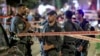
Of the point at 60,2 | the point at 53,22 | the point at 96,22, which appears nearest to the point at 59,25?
the point at 53,22

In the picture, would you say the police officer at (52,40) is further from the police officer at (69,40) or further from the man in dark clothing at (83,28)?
the man in dark clothing at (83,28)

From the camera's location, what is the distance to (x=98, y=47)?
4.03 meters

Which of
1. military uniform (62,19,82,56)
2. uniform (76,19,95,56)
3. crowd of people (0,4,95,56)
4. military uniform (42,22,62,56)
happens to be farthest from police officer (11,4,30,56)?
uniform (76,19,95,56)

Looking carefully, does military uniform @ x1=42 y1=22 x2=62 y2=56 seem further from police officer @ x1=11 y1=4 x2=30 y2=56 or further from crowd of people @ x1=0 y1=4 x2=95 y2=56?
police officer @ x1=11 y1=4 x2=30 y2=56

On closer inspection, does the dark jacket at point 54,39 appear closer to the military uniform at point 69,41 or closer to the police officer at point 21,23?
the military uniform at point 69,41

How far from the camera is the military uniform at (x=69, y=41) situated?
4328 mm

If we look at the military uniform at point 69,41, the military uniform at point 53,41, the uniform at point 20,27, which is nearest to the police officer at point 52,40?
the military uniform at point 53,41

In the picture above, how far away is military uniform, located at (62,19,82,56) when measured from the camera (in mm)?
4328

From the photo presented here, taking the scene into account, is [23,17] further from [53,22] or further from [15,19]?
[53,22]

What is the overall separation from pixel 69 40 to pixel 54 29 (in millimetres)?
324

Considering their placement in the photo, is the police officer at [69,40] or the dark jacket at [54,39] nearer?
the dark jacket at [54,39]

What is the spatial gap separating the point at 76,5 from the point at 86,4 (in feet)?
0.59

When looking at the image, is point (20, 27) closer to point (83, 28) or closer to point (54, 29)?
A: point (54, 29)

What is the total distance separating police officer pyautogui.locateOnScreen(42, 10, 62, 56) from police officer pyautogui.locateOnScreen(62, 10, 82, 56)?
0.39 feet
